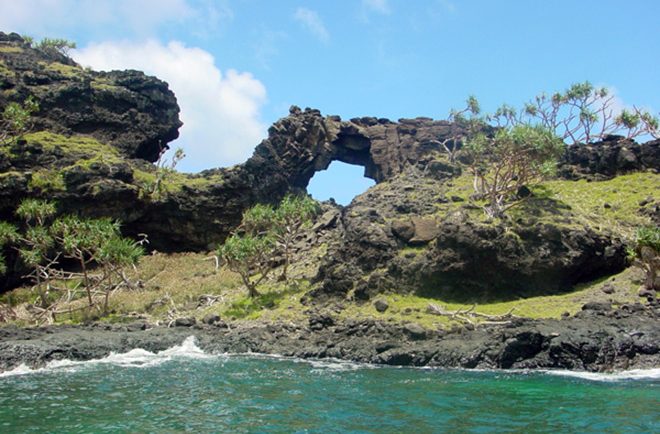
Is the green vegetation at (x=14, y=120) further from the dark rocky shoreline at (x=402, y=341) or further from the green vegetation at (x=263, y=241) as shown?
the dark rocky shoreline at (x=402, y=341)

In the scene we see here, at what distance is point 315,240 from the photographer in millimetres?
76062

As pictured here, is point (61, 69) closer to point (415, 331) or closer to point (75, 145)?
point (75, 145)

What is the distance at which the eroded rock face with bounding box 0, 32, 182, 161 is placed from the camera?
80000mm

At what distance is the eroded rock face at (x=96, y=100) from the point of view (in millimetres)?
80000

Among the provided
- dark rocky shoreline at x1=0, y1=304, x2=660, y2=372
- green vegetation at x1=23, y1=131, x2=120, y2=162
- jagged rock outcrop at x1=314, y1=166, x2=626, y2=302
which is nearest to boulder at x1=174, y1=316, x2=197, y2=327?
dark rocky shoreline at x1=0, y1=304, x2=660, y2=372

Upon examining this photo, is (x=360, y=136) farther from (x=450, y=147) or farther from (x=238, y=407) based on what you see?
(x=238, y=407)

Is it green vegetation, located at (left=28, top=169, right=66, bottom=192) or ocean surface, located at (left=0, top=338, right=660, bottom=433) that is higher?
green vegetation, located at (left=28, top=169, right=66, bottom=192)

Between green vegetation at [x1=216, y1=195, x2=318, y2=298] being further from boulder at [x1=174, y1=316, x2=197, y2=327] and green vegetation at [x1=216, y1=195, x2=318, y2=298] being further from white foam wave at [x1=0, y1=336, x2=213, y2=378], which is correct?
white foam wave at [x1=0, y1=336, x2=213, y2=378]

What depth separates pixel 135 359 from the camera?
40.7 meters

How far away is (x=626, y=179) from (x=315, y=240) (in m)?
38.4

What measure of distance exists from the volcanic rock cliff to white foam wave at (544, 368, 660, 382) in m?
19.6

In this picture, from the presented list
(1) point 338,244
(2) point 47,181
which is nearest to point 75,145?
(2) point 47,181

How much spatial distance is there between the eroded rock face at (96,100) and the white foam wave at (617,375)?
2700 inches

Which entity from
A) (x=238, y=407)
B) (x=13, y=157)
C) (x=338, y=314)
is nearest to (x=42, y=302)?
(x=13, y=157)
